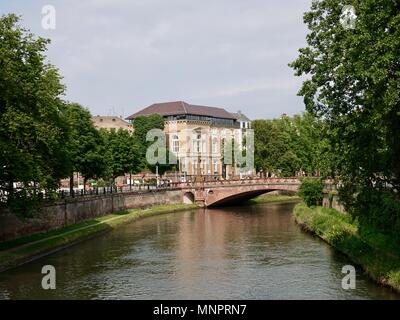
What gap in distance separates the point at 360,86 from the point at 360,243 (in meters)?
17.1

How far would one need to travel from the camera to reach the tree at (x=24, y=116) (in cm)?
4191

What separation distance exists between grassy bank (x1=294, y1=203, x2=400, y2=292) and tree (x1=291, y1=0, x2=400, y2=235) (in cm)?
326

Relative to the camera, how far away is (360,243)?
44469mm

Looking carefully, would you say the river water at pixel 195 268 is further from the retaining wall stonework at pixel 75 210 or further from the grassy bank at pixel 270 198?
the grassy bank at pixel 270 198

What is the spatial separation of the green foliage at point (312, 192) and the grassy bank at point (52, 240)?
78.6 ft

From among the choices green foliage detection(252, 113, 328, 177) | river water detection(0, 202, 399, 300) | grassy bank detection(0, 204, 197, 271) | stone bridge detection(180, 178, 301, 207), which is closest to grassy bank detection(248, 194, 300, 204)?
green foliage detection(252, 113, 328, 177)

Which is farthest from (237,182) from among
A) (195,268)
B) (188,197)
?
(195,268)

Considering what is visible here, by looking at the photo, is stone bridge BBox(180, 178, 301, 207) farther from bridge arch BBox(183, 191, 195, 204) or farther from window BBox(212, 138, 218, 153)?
window BBox(212, 138, 218, 153)

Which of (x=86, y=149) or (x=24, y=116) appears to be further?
(x=86, y=149)

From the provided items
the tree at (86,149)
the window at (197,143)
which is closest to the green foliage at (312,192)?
the tree at (86,149)

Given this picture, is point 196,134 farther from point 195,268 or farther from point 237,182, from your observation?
point 195,268

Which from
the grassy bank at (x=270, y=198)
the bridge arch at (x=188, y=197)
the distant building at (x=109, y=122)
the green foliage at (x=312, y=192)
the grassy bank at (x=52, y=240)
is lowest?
the grassy bank at (x=52, y=240)

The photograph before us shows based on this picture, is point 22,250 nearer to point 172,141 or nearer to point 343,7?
point 343,7
